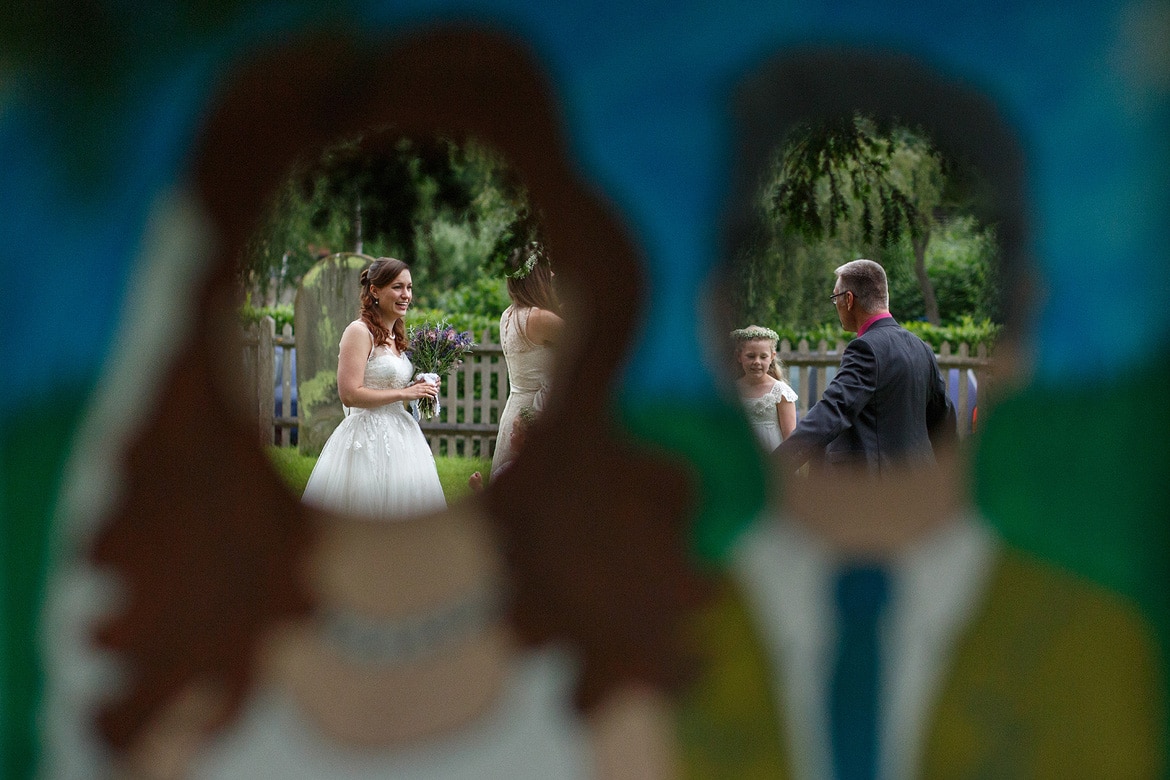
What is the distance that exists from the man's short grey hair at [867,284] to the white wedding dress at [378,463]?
1.84m

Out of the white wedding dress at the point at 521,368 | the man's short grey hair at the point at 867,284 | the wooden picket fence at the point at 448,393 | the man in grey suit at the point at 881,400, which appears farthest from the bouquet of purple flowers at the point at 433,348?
the man in grey suit at the point at 881,400

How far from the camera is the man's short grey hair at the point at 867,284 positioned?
3.41 meters

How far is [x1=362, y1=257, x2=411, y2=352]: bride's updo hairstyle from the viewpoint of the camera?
4.29 m

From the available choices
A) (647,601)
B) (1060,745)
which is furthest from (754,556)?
(1060,745)

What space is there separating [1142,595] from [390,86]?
5.53ft

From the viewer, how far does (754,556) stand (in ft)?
6.36

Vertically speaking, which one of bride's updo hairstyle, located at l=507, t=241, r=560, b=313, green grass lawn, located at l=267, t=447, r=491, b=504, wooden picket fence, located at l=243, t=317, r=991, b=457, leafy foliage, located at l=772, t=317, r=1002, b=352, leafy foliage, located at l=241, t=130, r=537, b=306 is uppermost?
leafy foliage, located at l=241, t=130, r=537, b=306

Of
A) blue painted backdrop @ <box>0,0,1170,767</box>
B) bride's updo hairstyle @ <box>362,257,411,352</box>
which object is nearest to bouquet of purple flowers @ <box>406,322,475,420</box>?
bride's updo hairstyle @ <box>362,257,411,352</box>

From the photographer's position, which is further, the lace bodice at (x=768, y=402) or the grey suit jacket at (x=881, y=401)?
the lace bodice at (x=768, y=402)

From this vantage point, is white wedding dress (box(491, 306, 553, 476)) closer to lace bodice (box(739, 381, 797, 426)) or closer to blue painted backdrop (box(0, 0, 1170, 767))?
lace bodice (box(739, 381, 797, 426))

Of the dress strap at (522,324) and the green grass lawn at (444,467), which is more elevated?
the dress strap at (522,324)

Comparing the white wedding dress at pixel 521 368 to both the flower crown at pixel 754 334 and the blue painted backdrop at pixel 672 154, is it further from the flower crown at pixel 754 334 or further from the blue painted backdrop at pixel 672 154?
the blue painted backdrop at pixel 672 154

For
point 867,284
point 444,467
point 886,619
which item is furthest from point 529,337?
point 444,467

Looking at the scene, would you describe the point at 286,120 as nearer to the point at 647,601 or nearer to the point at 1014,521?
the point at 647,601
